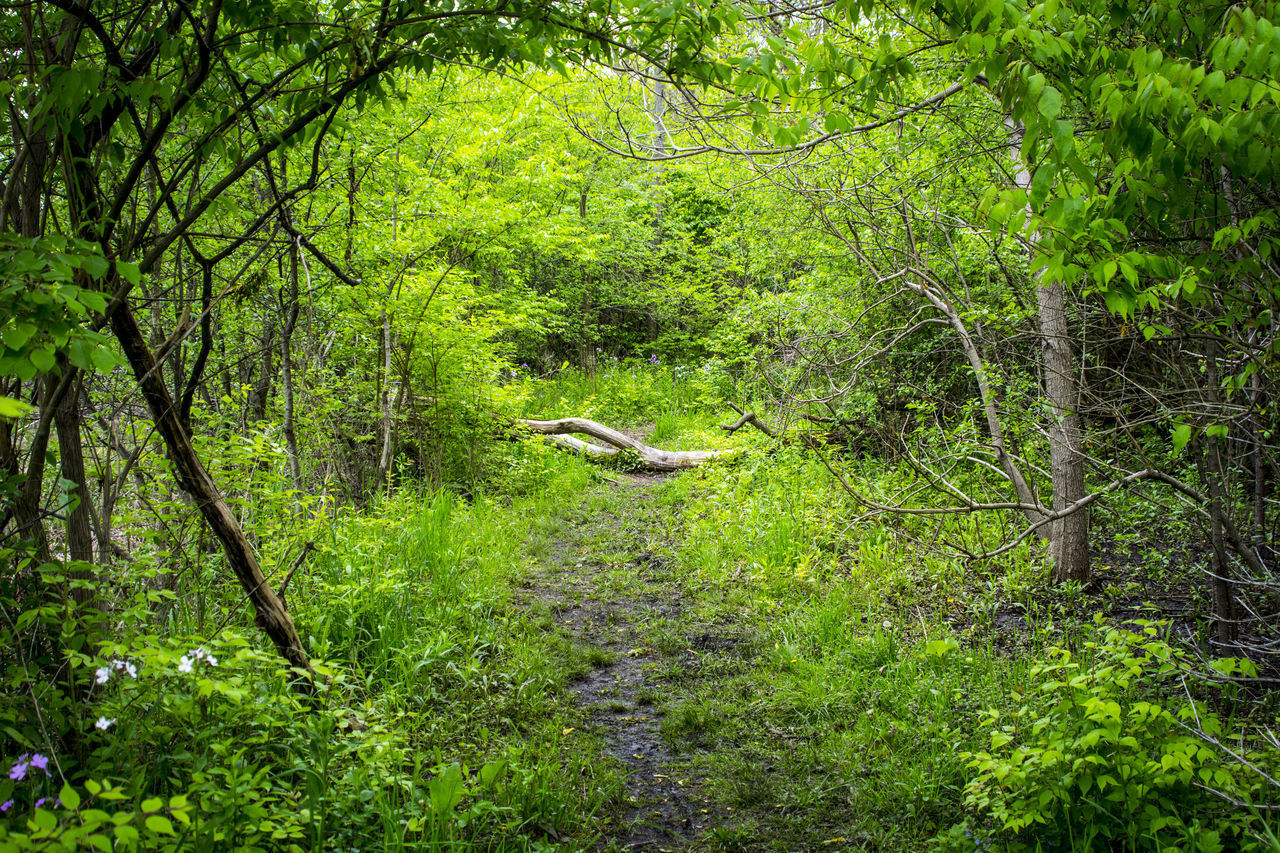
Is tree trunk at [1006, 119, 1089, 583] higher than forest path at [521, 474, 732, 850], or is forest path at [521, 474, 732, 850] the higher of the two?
tree trunk at [1006, 119, 1089, 583]

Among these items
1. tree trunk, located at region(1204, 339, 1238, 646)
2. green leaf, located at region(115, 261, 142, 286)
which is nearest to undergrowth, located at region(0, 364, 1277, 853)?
tree trunk, located at region(1204, 339, 1238, 646)

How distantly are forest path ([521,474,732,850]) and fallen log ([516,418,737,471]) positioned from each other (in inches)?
69.5

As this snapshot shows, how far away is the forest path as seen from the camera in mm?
3100

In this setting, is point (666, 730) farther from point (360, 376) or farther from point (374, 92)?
point (360, 376)

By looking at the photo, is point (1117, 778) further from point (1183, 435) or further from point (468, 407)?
point (468, 407)

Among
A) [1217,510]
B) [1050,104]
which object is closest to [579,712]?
[1217,510]

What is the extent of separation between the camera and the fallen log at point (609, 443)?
32.9ft

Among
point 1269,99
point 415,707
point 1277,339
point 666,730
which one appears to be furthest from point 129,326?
point 1277,339

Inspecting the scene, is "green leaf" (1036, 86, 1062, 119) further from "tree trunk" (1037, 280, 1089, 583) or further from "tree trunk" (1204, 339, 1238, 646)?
"tree trunk" (1037, 280, 1089, 583)

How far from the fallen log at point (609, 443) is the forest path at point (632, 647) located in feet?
5.79

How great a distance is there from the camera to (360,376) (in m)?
6.95

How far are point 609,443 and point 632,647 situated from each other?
6080mm

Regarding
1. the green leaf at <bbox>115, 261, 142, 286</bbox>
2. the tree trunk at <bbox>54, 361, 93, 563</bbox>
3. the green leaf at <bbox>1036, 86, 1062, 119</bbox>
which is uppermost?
the green leaf at <bbox>1036, 86, 1062, 119</bbox>

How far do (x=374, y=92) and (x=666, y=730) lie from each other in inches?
129
